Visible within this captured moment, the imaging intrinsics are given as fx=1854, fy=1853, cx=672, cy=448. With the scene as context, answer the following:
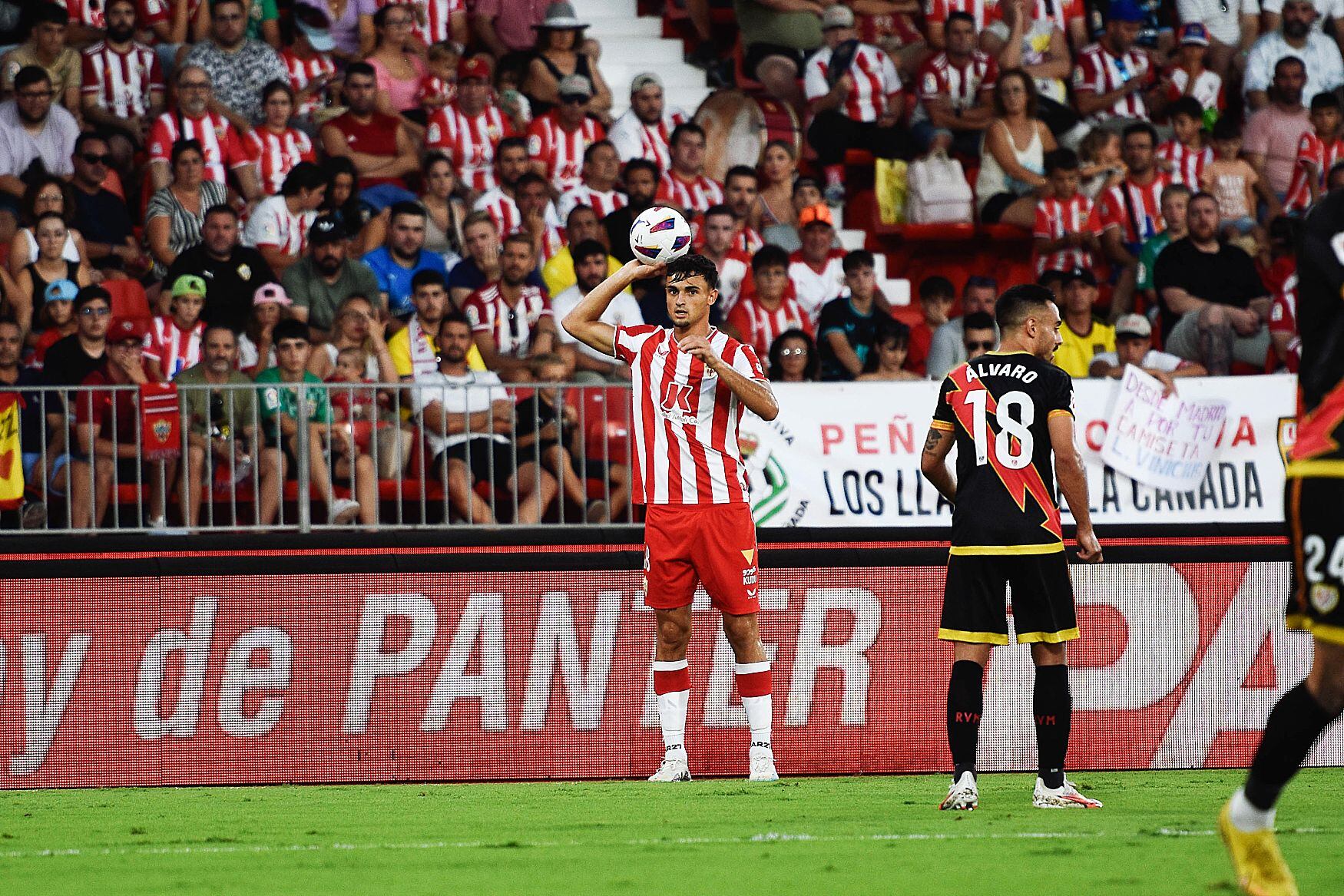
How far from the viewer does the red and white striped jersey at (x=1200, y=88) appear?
56.2ft

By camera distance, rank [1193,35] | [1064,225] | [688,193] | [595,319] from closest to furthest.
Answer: [595,319]
[688,193]
[1064,225]
[1193,35]

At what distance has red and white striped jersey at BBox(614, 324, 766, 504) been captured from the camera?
8.88 metres

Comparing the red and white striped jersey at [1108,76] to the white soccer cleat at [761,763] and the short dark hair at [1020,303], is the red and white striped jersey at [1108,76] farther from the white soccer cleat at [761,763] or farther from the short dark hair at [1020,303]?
the short dark hair at [1020,303]

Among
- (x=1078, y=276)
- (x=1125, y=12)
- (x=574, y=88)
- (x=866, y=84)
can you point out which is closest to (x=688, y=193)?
(x=574, y=88)

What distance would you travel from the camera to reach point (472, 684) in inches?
398

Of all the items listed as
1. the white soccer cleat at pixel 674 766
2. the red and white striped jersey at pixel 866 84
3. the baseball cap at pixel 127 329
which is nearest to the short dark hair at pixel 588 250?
the baseball cap at pixel 127 329

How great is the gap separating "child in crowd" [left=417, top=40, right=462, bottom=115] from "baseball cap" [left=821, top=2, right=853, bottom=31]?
3283 mm

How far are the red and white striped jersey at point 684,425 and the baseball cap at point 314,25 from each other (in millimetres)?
7684

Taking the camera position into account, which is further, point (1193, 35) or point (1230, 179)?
point (1193, 35)

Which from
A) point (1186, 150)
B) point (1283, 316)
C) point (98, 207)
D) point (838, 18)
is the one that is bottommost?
point (1283, 316)

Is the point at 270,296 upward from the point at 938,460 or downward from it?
upward

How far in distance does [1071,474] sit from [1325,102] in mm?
10144

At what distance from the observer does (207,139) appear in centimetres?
1413

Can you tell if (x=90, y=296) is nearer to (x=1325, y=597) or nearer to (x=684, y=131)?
(x=684, y=131)
